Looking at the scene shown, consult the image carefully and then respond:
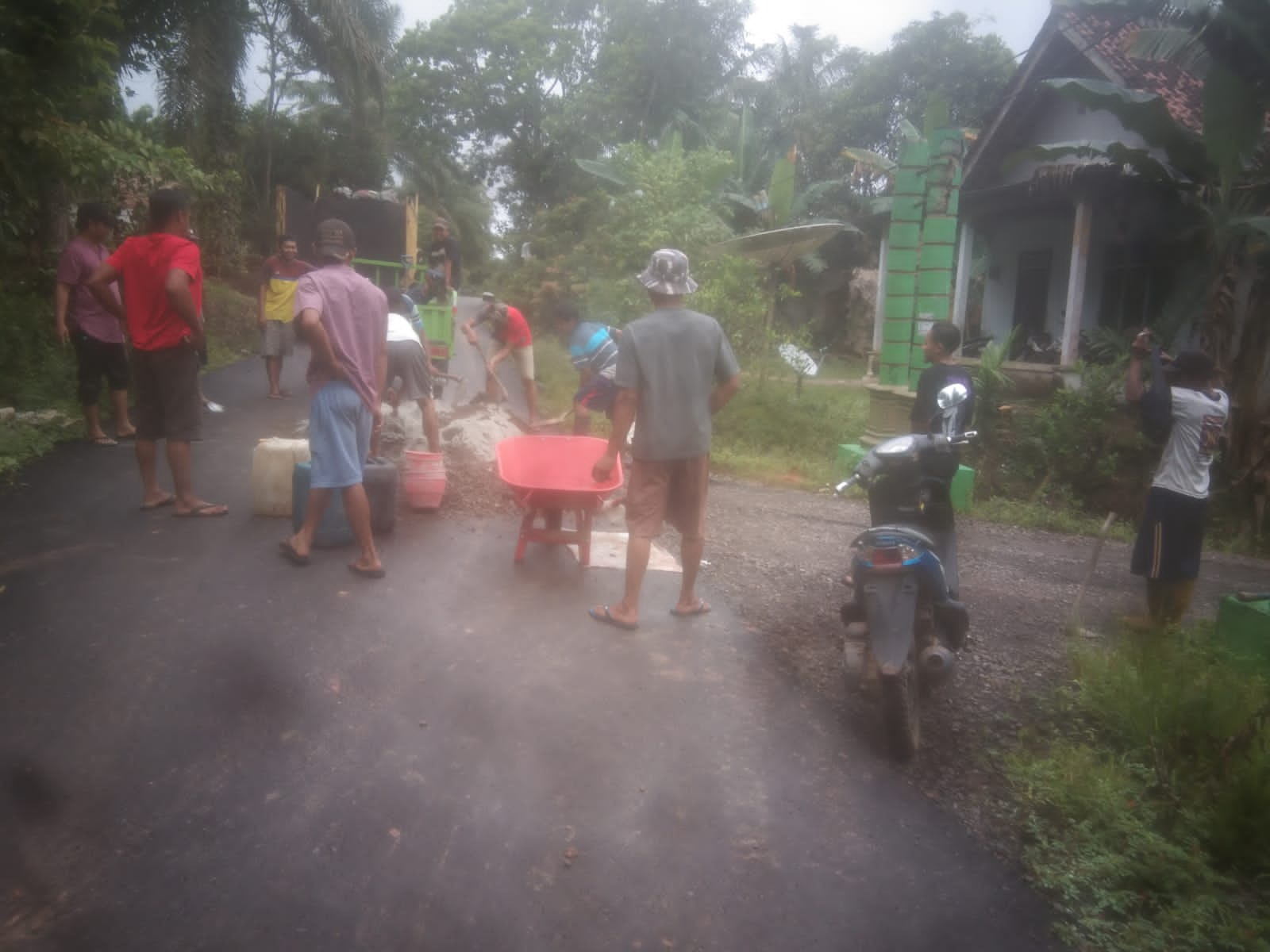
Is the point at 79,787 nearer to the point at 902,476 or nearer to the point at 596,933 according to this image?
the point at 596,933

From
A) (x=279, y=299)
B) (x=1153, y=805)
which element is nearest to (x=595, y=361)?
(x=1153, y=805)

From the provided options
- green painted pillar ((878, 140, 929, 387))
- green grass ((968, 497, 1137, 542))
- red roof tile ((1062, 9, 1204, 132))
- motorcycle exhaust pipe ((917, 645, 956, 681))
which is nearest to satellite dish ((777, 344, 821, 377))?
green painted pillar ((878, 140, 929, 387))

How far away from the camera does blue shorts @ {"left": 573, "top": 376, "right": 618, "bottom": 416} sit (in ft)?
22.7

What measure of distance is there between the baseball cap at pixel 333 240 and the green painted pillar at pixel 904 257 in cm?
704

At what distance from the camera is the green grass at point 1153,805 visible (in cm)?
285

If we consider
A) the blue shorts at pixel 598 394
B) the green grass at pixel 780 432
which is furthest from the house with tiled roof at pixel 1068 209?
the blue shorts at pixel 598 394

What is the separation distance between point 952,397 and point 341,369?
3036mm

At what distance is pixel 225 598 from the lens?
4.79 meters

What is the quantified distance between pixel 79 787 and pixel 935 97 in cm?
1080

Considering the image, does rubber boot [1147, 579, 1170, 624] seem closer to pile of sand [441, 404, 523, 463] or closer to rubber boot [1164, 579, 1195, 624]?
rubber boot [1164, 579, 1195, 624]

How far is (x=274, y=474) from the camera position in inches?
243

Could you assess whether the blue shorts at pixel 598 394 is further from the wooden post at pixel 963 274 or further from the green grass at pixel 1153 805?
the wooden post at pixel 963 274

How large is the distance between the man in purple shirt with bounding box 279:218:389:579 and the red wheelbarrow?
2.66 feet

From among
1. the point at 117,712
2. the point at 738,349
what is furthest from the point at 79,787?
the point at 738,349
